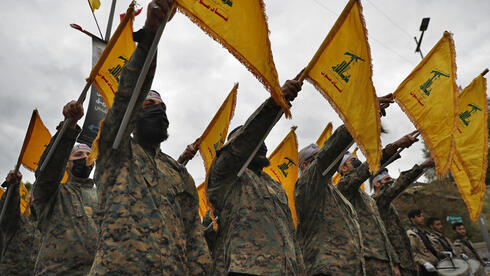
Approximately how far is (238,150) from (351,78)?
128 cm

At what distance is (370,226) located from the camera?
5.39 m

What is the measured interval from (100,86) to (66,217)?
1.36 metres

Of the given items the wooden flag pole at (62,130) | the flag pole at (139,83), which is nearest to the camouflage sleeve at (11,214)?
the wooden flag pole at (62,130)

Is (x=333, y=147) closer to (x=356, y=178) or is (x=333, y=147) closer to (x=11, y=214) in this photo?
(x=356, y=178)

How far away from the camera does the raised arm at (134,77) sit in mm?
2311

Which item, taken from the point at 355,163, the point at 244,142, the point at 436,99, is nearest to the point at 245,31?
the point at 244,142

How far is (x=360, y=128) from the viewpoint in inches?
145

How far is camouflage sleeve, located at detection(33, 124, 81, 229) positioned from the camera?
11.6 feet

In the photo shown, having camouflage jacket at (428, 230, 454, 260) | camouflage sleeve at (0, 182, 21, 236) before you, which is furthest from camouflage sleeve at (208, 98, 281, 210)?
camouflage jacket at (428, 230, 454, 260)

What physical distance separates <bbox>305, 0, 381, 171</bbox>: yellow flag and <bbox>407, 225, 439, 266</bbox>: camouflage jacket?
4538 millimetres

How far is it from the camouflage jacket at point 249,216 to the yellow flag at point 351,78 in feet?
2.20

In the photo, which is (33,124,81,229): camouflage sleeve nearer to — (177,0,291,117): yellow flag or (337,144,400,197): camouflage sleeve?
(177,0,291,117): yellow flag

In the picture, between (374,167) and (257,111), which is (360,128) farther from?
(257,111)

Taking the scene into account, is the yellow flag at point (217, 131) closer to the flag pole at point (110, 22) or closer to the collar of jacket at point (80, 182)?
the collar of jacket at point (80, 182)
